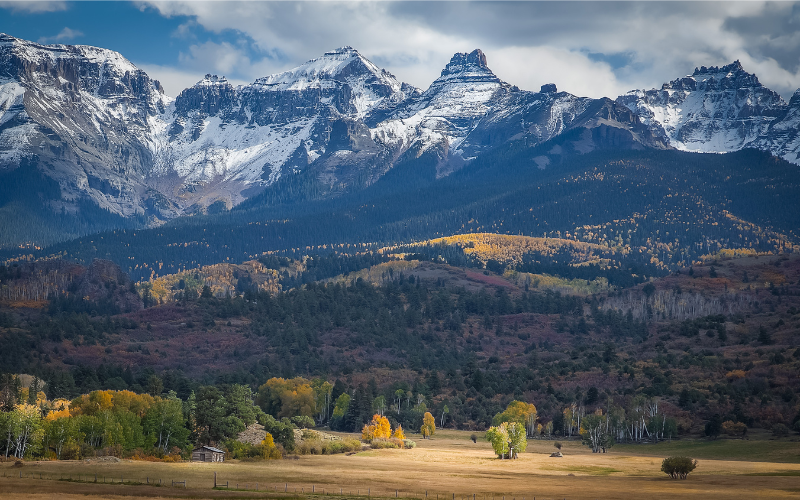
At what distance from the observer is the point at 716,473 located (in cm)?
12181

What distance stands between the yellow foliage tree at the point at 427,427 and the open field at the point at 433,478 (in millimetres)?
36441

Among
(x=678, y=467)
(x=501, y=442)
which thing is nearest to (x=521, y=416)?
(x=501, y=442)

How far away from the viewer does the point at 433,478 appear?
11656 cm

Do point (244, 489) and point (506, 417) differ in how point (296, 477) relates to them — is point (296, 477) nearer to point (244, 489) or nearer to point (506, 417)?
point (244, 489)

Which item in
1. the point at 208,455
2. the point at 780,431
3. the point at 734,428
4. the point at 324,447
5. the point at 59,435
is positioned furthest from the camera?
the point at 734,428

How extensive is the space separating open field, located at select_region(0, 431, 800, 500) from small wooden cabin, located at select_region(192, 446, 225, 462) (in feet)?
18.2

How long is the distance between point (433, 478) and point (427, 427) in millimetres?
73551

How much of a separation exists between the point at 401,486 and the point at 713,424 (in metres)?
82.3


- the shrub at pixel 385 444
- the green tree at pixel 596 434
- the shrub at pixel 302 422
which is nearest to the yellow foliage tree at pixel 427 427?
the shrub at pixel 385 444

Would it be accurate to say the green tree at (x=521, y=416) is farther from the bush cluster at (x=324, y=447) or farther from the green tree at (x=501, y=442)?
the bush cluster at (x=324, y=447)

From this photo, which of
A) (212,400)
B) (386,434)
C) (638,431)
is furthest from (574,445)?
(212,400)

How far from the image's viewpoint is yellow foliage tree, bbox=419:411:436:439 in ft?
615

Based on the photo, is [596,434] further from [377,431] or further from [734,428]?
[377,431]

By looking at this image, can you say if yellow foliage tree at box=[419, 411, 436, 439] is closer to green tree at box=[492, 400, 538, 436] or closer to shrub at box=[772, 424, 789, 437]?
green tree at box=[492, 400, 538, 436]
